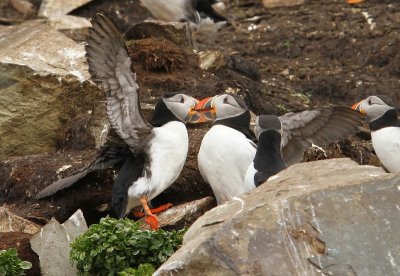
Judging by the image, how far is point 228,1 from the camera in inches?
674

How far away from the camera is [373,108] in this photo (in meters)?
9.94

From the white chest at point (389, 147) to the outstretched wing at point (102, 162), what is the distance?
196 centimetres

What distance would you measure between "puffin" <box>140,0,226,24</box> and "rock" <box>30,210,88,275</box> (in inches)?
251

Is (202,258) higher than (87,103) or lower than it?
higher

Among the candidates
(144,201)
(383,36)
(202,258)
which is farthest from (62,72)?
(202,258)

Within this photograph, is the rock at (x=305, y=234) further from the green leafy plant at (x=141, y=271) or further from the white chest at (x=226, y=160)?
the white chest at (x=226, y=160)

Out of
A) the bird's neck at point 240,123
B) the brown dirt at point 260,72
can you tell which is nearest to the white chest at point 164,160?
the bird's neck at point 240,123

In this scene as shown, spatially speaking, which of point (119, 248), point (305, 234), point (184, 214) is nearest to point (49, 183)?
point (184, 214)

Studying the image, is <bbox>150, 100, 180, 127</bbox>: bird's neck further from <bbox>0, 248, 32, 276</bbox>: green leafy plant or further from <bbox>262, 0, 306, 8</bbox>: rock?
<bbox>262, 0, 306, 8</bbox>: rock

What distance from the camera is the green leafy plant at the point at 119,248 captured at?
8094 millimetres

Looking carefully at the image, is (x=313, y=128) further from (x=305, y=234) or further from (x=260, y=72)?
(x=260, y=72)

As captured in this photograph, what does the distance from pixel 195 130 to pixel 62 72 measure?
5.88 feet

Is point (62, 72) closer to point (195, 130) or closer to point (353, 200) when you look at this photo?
point (195, 130)

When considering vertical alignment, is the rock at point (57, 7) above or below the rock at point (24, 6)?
above
